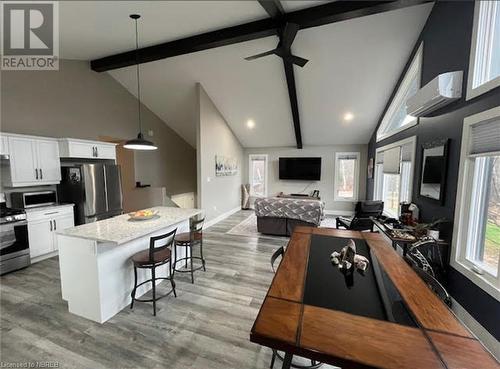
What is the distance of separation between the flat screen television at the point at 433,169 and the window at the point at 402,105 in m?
1.02

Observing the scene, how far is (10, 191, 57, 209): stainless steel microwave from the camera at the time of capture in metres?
3.52

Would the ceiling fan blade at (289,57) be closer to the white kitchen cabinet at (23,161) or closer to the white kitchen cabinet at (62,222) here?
the white kitchen cabinet at (23,161)

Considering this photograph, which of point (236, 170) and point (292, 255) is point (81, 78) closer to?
point (236, 170)

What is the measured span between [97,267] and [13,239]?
2204mm

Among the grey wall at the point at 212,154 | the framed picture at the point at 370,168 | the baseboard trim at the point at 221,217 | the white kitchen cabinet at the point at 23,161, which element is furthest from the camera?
the framed picture at the point at 370,168

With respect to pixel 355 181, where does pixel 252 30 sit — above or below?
above

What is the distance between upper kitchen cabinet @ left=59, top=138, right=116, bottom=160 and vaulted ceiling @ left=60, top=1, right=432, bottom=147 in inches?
63.8

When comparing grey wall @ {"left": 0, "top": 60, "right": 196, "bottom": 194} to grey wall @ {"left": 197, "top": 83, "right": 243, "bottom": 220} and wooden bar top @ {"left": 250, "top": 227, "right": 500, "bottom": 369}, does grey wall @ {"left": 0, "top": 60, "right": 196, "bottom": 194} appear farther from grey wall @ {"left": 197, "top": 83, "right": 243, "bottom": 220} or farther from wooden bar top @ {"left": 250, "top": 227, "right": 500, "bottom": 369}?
wooden bar top @ {"left": 250, "top": 227, "right": 500, "bottom": 369}

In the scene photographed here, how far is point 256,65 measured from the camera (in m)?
4.60

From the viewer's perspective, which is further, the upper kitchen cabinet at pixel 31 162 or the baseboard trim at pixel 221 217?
the baseboard trim at pixel 221 217

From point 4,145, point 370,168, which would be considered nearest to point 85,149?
point 4,145

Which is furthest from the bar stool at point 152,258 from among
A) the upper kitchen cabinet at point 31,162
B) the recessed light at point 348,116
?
the recessed light at point 348,116

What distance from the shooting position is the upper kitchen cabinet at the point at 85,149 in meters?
4.00

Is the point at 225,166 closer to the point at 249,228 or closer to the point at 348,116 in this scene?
the point at 249,228
